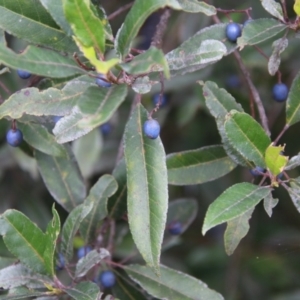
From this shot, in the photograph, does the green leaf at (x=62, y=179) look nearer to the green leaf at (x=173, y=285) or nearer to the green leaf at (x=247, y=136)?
the green leaf at (x=173, y=285)

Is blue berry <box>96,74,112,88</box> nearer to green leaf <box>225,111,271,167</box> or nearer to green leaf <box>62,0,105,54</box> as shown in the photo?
green leaf <box>62,0,105,54</box>

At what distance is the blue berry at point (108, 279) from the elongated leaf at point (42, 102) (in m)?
0.55

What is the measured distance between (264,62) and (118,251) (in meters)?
0.84

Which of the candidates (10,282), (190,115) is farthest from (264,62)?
(10,282)

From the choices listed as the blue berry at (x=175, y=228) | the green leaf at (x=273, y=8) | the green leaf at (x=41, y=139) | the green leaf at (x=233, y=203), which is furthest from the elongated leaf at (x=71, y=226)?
the green leaf at (x=273, y=8)

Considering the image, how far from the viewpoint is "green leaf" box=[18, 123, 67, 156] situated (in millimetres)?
1453

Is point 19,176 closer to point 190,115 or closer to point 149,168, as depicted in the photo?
point 190,115

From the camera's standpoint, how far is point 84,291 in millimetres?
1298

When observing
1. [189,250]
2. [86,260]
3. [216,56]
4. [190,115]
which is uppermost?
[216,56]

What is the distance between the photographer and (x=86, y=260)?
1381 millimetres

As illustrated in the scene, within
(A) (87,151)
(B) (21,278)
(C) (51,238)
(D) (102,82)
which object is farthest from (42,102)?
(A) (87,151)

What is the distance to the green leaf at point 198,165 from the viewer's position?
1.47m

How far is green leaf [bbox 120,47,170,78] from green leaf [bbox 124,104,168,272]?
→ 0.26m

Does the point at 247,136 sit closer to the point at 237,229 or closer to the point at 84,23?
the point at 237,229
